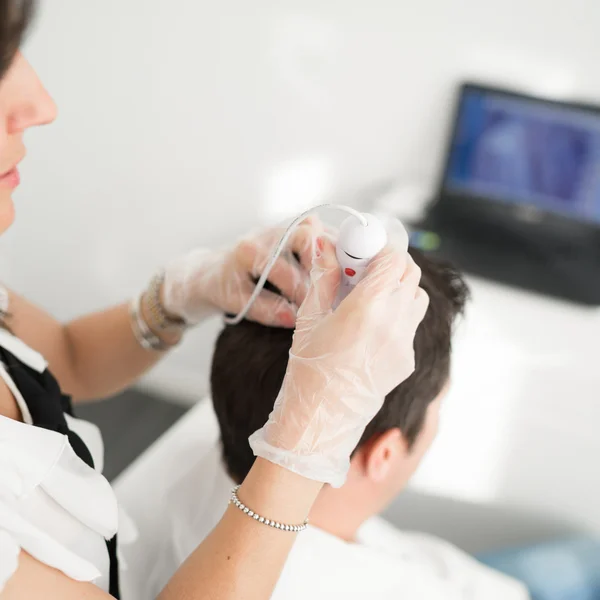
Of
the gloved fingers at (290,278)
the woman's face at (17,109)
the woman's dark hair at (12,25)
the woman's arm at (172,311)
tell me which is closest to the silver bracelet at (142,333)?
the woman's arm at (172,311)

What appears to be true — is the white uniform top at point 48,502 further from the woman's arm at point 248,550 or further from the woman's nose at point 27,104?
the woman's nose at point 27,104

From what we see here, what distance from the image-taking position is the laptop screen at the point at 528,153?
1.54 m

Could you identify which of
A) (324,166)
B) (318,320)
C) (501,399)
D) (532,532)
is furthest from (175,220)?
(318,320)

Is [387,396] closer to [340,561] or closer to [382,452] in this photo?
[382,452]

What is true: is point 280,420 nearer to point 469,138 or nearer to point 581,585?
point 581,585

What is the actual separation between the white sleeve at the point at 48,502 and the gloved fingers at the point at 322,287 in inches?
11.3

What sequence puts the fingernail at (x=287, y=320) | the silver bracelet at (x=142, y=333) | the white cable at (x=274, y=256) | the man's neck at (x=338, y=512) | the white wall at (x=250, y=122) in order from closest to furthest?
the white cable at (x=274, y=256)
the fingernail at (x=287, y=320)
the man's neck at (x=338, y=512)
the silver bracelet at (x=142, y=333)
the white wall at (x=250, y=122)

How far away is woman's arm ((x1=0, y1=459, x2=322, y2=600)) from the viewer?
58cm

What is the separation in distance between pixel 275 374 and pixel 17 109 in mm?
399

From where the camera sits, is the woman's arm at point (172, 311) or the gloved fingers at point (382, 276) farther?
the woman's arm at point (172, 311)

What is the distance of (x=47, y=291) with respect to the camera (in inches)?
90.8

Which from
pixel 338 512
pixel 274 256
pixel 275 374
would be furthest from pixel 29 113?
pixel 338 512

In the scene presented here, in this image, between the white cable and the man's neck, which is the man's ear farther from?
the white cable

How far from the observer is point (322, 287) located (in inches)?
25.2
